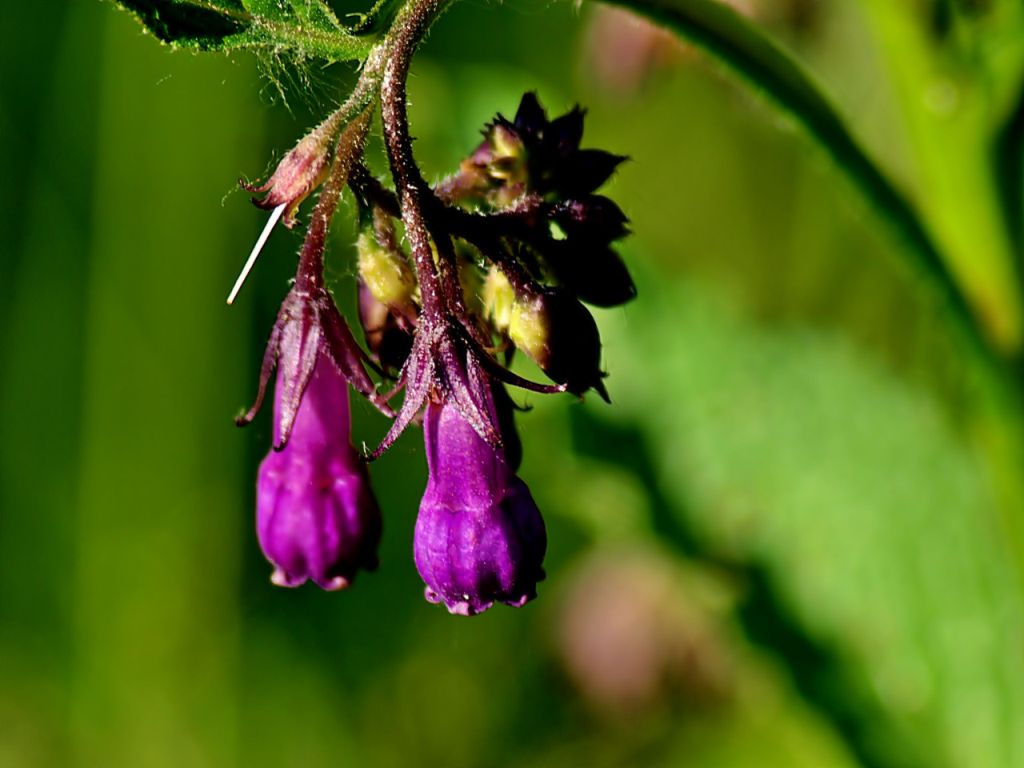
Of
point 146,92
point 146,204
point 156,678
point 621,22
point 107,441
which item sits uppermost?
point 621,22

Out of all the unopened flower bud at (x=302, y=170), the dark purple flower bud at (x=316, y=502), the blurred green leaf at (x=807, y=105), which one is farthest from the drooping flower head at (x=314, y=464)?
the blurred green leaf at (x=807, y=105)

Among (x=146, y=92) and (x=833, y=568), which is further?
(x=146, y=92)

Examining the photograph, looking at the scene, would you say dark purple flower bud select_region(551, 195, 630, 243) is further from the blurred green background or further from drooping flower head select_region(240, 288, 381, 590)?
the blurred green background

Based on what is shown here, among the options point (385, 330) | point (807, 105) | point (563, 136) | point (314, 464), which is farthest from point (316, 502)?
point (807, 105)

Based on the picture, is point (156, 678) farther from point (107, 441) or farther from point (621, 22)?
point (621, 22)

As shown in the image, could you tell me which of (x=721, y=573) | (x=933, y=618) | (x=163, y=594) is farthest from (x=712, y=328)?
(x=163, y=594)

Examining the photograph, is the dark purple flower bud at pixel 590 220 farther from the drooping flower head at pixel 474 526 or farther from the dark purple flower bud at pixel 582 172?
the drooping flower head at pixel 474 526

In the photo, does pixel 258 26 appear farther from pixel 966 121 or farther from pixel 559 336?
pixel 966 121
